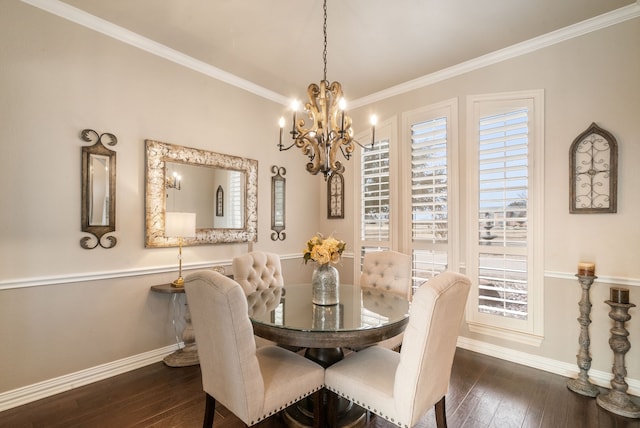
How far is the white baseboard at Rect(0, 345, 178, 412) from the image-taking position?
2209mm

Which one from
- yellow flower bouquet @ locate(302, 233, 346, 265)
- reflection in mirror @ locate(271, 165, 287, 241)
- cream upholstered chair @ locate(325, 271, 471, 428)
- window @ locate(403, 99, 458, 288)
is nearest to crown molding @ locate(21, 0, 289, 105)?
reflection in mirror @ locate(271, 165, 287, 241)

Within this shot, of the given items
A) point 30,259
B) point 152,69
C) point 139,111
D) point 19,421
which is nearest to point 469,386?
point 19,421

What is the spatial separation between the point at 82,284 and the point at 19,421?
922mm

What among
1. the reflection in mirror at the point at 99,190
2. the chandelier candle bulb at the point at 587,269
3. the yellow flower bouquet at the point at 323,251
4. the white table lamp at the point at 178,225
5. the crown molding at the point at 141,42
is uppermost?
the crown molding at the point at 141,42

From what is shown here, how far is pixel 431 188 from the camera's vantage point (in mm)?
3457

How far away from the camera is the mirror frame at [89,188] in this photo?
2.51m

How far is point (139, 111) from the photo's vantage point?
284 centimetres

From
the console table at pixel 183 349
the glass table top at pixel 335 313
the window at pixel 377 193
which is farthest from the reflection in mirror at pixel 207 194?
the window at pixel 377 193

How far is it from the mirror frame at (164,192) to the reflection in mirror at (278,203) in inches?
11.1

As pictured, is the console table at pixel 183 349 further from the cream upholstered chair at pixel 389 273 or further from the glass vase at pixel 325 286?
the cream upholstered chair at pixel 389 273

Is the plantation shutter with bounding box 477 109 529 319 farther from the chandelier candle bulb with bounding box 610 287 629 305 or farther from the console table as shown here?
the console table

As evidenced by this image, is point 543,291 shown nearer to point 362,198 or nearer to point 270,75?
point 362,198

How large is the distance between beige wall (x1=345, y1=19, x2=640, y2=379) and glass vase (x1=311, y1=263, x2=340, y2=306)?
203cm

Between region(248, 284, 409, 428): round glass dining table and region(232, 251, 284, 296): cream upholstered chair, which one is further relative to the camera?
region(232, 251, 284, 296): cream upholstered chair
